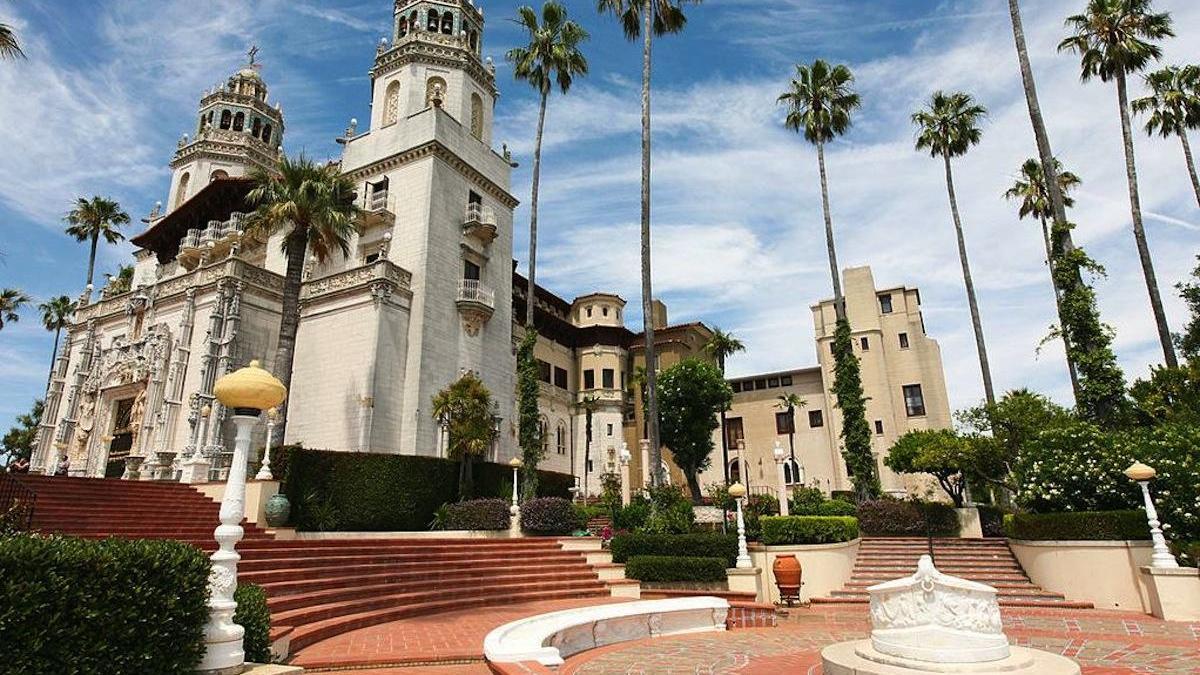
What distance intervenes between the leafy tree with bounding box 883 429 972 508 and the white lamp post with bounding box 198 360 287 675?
28031mm

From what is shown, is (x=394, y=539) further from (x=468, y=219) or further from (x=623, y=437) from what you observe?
(x=623, y=437)

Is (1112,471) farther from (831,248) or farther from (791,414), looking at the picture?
(791,414)

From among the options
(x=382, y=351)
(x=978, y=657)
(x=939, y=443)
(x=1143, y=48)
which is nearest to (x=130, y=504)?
(x=382, y=351)

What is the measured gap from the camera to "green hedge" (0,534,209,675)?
5.09 metres

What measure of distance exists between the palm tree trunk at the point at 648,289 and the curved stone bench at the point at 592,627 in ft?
Result: 30.9

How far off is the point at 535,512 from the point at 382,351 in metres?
9.48

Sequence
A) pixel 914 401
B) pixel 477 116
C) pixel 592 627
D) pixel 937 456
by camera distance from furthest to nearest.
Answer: pixel 914 401
pixel 477 116
pixel 937 456
pixel 592 627

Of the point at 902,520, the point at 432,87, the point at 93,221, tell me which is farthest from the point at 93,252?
the point at 902,520

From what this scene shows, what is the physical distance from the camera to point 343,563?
45.8ft

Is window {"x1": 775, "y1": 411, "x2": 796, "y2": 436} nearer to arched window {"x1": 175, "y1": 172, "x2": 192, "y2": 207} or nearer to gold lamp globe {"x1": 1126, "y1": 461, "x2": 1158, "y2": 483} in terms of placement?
gold lamp globe {"x1": 1126, "y1": 461, "x2": 1158, "y2": 483}

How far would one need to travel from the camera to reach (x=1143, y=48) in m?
23.8

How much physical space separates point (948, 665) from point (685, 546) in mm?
12334

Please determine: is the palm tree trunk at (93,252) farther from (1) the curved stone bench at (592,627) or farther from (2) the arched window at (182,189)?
(1) the curved stone bench at (592,627)

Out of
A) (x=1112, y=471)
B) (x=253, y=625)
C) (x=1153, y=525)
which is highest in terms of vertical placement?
(x=1112, y=471)
